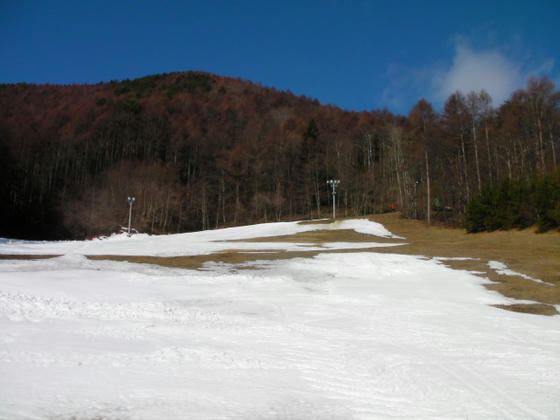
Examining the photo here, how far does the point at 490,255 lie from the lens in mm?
16922

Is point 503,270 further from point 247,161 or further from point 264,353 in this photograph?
point 247,161

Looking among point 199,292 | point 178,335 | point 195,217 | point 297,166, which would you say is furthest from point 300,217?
point 178,335

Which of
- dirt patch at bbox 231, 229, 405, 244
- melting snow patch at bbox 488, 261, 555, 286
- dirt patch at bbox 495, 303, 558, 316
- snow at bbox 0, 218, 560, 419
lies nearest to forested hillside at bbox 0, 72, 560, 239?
dirt patch at bbox 231, 229, 405, 244

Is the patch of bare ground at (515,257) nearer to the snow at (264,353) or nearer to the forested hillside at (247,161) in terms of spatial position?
the snow at (264,353)

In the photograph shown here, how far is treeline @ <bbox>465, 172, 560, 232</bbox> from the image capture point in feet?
79.2

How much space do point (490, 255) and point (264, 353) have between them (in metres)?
16.2

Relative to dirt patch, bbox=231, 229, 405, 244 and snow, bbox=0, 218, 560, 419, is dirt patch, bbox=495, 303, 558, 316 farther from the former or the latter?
dirt patch, bbox=231, 229, 405, 244

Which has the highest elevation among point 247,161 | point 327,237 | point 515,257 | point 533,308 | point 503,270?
point 247,161

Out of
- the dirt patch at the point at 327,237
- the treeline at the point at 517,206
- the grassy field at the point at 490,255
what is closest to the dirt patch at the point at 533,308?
the grassy field at the point at 490,255

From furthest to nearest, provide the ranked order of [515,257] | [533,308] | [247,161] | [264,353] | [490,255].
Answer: [247,161] → [490,255] → [515,257] → [533,308] → [264,353]

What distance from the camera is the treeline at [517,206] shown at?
24130 millimetres

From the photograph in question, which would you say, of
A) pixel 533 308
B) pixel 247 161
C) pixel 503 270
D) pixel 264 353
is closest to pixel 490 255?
pixel 503 270

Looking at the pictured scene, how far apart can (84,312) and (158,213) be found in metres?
53.1

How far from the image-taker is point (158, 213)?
5669 cm
